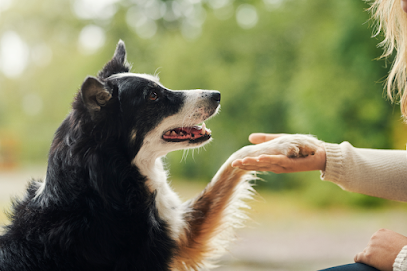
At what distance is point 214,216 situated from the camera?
1.25m

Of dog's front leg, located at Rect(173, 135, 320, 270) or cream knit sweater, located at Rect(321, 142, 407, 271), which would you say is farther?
dog's front leg, located at Rect(173, 135, 320, 270)

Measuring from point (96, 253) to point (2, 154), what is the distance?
3.64m

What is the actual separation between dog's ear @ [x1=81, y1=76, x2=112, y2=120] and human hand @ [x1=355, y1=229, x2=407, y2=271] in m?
0.83

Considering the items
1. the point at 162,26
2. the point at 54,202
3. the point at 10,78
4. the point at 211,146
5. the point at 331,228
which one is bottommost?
the point at 331,228

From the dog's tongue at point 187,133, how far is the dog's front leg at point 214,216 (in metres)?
0.14

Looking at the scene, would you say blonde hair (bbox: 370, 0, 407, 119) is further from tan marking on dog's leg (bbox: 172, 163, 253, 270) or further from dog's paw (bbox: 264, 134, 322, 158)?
tan marking on dog's leg (bbox: 172, 163, 253, 270)

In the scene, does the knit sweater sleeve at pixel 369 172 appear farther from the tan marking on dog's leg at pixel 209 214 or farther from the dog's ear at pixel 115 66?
the dog's ear at pixel 115 66

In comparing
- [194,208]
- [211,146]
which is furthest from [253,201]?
[211,146]

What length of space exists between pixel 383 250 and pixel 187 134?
0.65 meters

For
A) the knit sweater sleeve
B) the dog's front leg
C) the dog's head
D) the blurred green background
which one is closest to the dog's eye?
the dog's head

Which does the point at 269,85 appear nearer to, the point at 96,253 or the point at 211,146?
the point at 211,146

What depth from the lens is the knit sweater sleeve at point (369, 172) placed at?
98cm

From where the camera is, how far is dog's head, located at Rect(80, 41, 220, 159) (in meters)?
1.01

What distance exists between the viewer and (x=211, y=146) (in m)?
3.60
